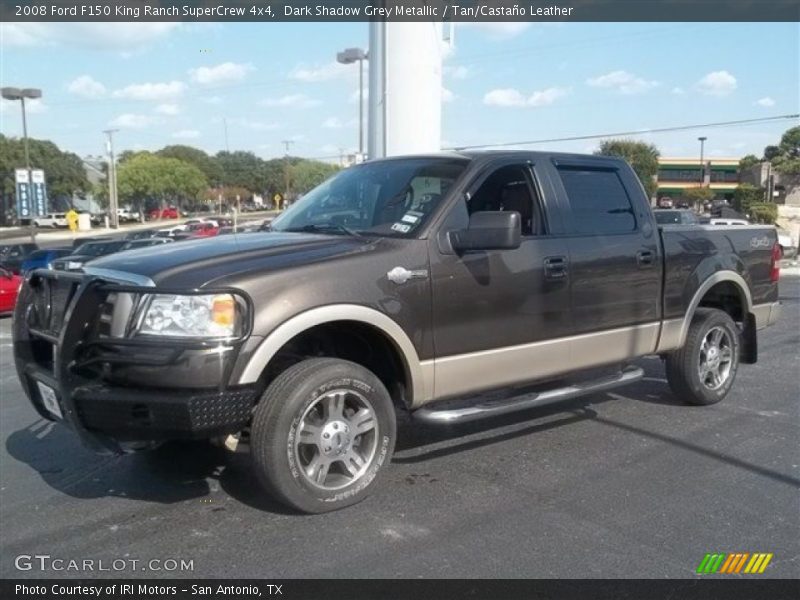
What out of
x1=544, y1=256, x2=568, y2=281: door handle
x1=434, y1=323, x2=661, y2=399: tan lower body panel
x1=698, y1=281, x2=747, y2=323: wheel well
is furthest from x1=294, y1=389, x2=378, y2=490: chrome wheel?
x1=698, y1=281, x2=747, y2=323: wheel well

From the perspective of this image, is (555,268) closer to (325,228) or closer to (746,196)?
(325,228)

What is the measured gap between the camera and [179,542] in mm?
3771

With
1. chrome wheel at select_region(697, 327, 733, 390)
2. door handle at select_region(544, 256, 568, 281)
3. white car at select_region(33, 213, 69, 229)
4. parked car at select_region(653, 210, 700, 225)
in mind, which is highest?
parked car at select_region(653, 210, 700, 225)

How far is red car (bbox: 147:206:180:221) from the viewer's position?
302ft

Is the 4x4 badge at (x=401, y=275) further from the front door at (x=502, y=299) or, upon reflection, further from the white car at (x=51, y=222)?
the white car at (x=51, y=222)

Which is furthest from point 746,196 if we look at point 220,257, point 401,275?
point 220,257

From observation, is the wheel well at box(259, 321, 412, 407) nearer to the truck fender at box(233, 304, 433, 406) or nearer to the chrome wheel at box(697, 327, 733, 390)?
the truck fender at box(233, 304, 433, 406)

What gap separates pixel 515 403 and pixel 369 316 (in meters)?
1.19

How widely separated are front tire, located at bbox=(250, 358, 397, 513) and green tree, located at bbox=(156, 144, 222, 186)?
106 m

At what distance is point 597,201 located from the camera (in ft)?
18.0

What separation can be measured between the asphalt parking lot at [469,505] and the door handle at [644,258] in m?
1.19
